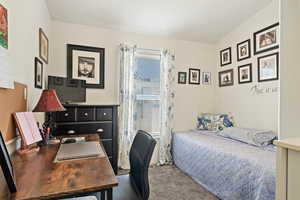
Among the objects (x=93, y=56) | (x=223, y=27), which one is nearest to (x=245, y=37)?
(x=223, y=27)

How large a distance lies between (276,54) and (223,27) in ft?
3.28

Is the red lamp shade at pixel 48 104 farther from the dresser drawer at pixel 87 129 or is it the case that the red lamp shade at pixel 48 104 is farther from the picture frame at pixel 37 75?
the dresser drawer at pixel 87 129

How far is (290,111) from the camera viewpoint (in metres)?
1.03

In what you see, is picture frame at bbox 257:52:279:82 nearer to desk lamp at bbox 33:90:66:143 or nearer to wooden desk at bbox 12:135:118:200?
wooden desk at bbox 12:135:118:200

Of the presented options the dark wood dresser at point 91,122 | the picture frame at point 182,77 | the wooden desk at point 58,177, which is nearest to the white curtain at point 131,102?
the picture frame at point 182,77

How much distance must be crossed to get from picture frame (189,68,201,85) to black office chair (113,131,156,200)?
7.26 ft

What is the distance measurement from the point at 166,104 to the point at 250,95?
1373 millimetres

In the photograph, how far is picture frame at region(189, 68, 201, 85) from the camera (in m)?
3.38

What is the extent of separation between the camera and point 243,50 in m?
2.95

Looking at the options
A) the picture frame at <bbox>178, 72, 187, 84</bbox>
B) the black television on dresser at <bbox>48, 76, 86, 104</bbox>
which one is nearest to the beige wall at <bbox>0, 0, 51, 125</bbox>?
the black television on dresser at <bbox>48, 76, 86, 104</bbox>

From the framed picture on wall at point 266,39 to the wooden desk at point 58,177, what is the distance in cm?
273

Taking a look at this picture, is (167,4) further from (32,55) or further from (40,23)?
(32,55)

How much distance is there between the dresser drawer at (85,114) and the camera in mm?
2271

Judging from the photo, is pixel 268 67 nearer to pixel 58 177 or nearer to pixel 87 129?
pixel 87 129
